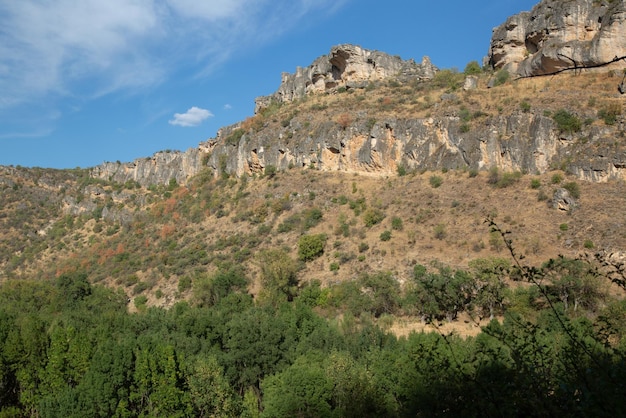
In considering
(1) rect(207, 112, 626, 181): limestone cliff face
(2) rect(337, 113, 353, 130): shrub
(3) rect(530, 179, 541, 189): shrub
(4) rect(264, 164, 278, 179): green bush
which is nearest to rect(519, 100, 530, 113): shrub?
(1) rect(207, 112, 626, 181): limestone cliff face

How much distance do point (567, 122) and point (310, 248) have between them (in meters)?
22.6

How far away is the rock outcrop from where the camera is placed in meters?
58.1

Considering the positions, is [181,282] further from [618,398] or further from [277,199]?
[618,398]

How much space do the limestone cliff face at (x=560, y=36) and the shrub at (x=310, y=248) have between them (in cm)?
2334

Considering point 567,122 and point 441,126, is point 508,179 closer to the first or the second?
point 567,122

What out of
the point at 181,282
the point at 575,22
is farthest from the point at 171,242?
the point at 575,22

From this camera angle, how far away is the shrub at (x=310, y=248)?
36906 millimetres

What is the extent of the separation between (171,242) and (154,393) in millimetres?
30436

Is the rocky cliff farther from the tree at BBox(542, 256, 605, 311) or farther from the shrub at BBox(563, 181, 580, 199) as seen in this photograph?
the tree at BBox(542, 256, 605, 311)

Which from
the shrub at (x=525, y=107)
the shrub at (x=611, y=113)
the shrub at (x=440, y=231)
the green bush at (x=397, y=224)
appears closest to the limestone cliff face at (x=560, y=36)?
the shrub at (x=525, y=107)

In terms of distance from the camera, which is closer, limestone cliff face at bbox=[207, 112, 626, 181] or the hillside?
the hillside

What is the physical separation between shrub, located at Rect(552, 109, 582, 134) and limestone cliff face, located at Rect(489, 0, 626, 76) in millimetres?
3934

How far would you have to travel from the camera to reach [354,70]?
58875mm

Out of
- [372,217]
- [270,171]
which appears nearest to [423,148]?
[372,217]
